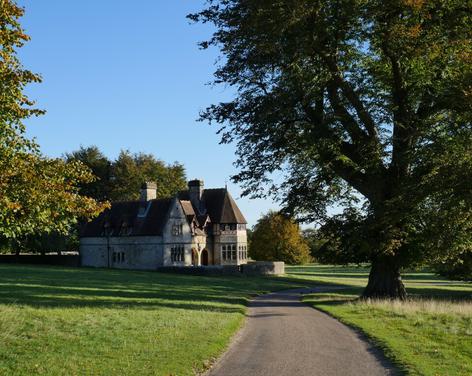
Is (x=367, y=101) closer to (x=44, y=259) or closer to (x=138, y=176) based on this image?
(x=44, y=259)

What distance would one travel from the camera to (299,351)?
1431 cm

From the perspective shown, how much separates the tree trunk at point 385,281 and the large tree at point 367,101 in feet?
0.19

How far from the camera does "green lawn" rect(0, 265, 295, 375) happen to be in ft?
39.1

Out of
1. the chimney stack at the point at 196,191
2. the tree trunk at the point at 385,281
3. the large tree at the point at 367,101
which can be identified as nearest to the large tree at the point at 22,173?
the large tree at the point at 367,101

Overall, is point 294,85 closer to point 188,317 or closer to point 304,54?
point 304,54

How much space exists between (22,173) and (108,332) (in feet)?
18.5

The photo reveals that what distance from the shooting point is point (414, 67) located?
27.0 metres

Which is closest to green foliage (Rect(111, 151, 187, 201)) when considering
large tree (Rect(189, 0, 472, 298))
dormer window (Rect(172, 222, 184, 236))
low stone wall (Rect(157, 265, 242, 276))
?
dormer window (Rect(172, 222, 184, 236))

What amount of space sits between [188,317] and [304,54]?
43.9 ft

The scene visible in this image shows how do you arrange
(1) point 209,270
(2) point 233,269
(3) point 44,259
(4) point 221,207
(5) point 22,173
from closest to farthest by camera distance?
(5) point 22,173 → (1) point 209,270 → (2) point 233,269 → (4) point 221,207 → (3) point 44,259

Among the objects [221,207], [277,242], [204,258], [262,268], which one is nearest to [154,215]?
[204,258]

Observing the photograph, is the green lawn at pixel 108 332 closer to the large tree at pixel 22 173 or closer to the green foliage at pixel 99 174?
the large tree at pixel 22 173

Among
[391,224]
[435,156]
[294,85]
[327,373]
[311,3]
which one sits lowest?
[327,373]

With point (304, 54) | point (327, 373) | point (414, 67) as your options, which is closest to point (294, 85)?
point (304, 54)
